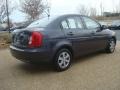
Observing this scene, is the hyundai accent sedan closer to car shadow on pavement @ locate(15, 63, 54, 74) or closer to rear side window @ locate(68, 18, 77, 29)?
rear side window @ locate(68, 18, 77, 29)

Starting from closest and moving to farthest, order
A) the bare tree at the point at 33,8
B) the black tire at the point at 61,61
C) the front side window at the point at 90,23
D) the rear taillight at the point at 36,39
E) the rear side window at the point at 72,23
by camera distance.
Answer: the rear taillight at the point at 36,39 < the black tire at the point at 61,61 < the rear side window at the point at 72,23 < the front side window at the point at 90,23 < the bare tree at the point at 33,8

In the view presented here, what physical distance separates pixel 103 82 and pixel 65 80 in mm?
900

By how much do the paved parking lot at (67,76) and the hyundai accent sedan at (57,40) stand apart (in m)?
0.38

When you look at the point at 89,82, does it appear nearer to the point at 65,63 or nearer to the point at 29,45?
the point at 65,63

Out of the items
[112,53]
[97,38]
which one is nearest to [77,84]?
[97,38]

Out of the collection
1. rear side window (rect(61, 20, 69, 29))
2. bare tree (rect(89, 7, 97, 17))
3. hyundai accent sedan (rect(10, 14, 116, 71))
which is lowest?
hyundai accent sedan (rect(10, 14, 116, 71))

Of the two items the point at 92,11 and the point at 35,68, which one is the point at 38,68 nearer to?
the point at 35,68

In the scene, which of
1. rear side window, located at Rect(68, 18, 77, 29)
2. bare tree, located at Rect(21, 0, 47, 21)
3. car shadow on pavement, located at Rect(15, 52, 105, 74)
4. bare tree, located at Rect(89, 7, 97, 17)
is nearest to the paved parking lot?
car shadow on pavement, located at Rect(15, 52, 105, 74)

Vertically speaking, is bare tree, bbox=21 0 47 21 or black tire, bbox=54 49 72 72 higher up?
bare tree, bbox=21 0 47 21

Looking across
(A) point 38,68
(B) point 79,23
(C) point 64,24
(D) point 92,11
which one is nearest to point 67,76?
(A) point 38,68

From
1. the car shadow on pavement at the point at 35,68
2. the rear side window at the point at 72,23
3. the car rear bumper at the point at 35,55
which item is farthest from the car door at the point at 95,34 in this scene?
the car rear bumper at the point at 35,55

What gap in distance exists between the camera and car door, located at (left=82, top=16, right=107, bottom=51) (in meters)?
6.74

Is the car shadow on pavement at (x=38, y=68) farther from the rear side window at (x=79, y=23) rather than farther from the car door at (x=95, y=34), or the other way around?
the rear side window at (x=79, y=23)

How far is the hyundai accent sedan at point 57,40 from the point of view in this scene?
5371mm
